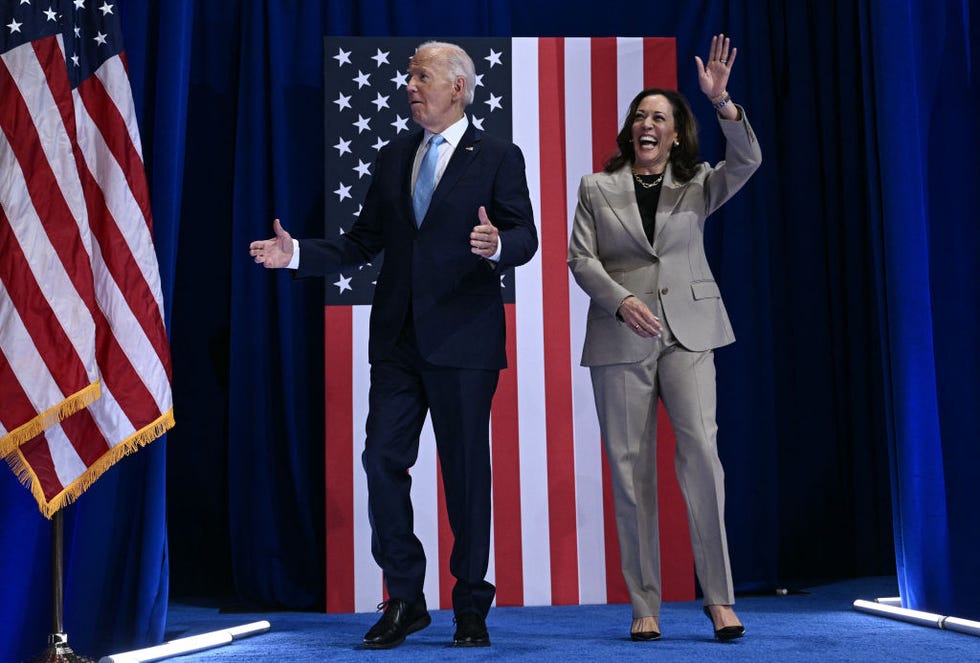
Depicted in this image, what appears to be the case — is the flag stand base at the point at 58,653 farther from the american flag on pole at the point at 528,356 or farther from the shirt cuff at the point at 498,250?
the shirt cuff at the point at 498,250

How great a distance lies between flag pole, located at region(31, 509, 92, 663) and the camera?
9.95 ft

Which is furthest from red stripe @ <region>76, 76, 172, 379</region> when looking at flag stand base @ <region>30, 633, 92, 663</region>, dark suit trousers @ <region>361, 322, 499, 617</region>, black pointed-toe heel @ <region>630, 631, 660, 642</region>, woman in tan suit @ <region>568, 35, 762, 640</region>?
black pointed-toe heel @ <region>630, 631, 660, 642</region>

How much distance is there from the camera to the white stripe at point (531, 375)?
430 centimetres

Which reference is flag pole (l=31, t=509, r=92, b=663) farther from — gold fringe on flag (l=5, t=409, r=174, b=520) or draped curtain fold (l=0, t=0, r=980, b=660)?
draped curtain fold (l=0, t=0, r=980, b=660)

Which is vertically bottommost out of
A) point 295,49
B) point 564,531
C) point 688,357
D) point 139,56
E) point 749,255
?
point 564,531

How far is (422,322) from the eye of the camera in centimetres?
324

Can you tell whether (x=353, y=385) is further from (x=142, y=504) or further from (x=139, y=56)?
(x=139, y=56)

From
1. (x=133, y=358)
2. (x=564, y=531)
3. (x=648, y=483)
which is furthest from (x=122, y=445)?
(x=564, y=531)

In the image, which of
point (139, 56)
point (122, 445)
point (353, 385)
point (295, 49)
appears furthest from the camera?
point (295, 49)

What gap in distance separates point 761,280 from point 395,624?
2.28 m

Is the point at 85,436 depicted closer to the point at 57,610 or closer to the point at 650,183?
the point at 57,610

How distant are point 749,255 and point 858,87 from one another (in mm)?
927

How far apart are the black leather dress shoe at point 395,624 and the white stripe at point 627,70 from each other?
207cm

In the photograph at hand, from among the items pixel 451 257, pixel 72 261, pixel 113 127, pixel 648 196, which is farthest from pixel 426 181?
pixel 72 261
